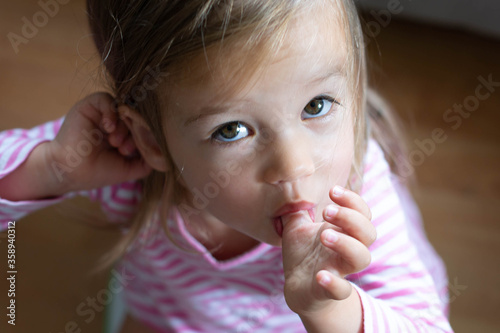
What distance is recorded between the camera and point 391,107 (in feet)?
4.18

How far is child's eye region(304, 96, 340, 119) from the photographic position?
1.85 feet

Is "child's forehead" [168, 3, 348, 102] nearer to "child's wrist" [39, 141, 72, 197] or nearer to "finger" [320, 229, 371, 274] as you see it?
"finger" [320, 229, 371, 274]

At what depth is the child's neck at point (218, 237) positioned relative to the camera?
2.57 feet

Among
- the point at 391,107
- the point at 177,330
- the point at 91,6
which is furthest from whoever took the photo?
the point at 391,107

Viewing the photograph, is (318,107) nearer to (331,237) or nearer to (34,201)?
(331,237)

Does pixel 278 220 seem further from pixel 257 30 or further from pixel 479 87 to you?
pixel 479 87

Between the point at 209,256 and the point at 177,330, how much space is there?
20 cm

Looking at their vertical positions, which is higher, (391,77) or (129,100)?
(391,77)

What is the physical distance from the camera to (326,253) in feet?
1.73

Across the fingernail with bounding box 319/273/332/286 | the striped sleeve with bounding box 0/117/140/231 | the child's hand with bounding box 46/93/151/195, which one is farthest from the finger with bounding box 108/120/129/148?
the fingernail with bounding box 319/273/332/286

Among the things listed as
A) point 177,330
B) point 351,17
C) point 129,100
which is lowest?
point 177,330

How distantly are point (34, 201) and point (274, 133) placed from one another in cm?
40

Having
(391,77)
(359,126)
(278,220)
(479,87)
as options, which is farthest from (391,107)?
(278,220)

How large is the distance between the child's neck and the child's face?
0.55 ft
